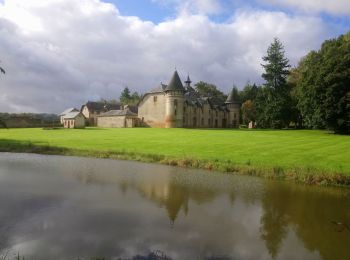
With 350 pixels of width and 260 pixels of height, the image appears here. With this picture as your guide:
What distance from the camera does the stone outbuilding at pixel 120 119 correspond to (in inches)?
3268

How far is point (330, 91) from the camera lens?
5122cm

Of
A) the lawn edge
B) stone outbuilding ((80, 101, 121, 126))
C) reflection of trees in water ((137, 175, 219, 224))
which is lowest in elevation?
reflection of trees in water ((137, 175, 219, 224))

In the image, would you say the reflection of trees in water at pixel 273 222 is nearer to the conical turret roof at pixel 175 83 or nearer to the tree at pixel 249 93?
the conical turret roof at pixel 175 83

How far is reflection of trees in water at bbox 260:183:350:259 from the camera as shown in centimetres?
1195

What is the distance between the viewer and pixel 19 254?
32.6 feet

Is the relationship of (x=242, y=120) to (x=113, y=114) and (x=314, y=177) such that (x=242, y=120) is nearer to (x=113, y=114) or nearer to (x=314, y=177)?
(x=113, y=114)

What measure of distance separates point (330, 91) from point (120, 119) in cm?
4729

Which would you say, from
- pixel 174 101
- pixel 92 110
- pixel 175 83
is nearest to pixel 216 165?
pixel 174 101

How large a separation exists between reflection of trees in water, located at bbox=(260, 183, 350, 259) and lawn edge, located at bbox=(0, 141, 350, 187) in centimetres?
164

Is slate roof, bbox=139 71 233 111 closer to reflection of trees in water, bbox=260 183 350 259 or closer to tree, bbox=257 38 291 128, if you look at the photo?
tree, bbox=257 38 291 128

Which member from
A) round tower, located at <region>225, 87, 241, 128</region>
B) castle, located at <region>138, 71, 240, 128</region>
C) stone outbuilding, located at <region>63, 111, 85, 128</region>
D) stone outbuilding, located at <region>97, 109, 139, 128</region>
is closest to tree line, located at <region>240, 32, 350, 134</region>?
castle, located at <region>138, 71, 240, 128</region>

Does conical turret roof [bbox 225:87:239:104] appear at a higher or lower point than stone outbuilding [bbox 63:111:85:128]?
higher

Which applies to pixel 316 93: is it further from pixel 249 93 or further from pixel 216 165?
pixel 249 93

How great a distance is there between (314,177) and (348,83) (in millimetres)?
33564
